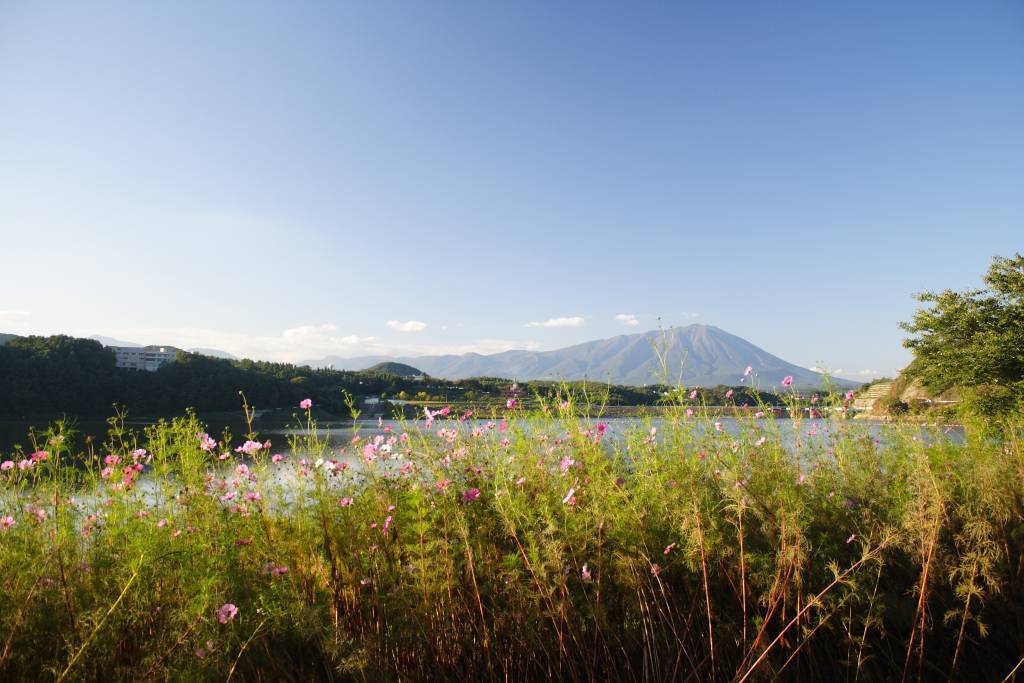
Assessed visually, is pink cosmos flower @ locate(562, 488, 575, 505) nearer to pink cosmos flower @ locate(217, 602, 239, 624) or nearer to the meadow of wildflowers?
the meadow of wildflowers

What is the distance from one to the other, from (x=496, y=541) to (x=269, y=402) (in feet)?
140

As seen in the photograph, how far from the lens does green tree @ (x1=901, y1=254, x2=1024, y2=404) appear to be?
13.5 metres

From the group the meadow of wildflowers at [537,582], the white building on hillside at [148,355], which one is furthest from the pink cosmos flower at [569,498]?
the white building on hillside at [148,355]

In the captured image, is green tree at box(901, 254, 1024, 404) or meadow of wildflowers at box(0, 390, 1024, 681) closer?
meadow of wildflowers at box(0, 390, 1024, 681)

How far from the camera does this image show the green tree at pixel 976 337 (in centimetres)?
1350

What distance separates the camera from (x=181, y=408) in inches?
1452

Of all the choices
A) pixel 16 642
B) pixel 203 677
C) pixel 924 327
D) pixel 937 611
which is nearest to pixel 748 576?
pixel 937 611

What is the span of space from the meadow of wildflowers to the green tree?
14.5 m

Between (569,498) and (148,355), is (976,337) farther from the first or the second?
(148,355)

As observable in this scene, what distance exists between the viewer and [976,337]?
1395 centimetres

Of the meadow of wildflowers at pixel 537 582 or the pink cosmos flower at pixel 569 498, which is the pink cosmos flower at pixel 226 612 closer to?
the meadow of wildflowers at pixel 537 582

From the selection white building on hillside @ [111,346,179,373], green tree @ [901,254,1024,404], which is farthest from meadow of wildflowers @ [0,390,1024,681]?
white building on hillside @ [111,346,179,373]

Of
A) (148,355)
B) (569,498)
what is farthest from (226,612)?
(148,355)

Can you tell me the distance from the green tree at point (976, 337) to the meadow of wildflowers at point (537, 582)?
14.5 metres
